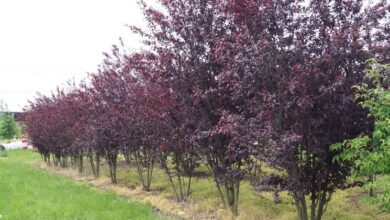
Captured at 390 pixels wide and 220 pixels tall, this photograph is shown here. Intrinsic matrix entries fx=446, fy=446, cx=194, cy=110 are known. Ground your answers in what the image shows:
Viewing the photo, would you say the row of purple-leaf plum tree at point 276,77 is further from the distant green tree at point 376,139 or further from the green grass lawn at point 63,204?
the green grass lawn at point 63,204

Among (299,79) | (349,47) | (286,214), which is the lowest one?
(286,214)

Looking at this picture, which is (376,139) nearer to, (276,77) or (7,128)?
(276,77)

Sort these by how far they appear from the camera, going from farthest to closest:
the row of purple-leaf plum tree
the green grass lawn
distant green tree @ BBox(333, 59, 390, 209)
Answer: the green grass lawn
the row of purple-leaf plum tree
distant green tree @ BBox(333, 59, 390, 209)

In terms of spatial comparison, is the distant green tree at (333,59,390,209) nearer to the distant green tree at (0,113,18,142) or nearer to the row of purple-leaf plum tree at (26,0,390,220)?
the row of purple-leaf plum tree at (26,0,390,220)

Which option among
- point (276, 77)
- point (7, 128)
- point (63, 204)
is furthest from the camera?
point (7, 128)

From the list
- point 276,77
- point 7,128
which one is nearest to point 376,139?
point 276,77

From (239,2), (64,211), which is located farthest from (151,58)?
(64,211)

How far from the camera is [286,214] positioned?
7.41m

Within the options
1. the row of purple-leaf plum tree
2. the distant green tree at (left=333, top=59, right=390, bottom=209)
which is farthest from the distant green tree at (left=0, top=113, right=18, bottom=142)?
the distant green tree at (left=333, top=59, right=390, bottom=209)

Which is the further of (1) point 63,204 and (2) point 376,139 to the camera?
(1) point 63,204

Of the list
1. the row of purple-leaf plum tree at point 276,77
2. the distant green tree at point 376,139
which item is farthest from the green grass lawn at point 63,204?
the distant green tree at point 376,139

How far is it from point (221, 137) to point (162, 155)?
9.84 ft

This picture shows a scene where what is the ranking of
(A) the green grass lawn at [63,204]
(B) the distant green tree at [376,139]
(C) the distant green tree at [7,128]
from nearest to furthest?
(B) the distant green tree at [376,139] < (A) the green grass lawn at [63,204] < (C) the distant green tree at [7,128]

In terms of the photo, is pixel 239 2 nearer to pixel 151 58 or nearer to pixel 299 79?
pixel 299 79
